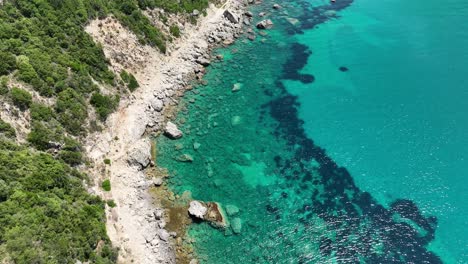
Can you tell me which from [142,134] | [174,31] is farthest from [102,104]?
[174,31]

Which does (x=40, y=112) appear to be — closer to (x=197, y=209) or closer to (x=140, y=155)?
A: (x=140, y=155)

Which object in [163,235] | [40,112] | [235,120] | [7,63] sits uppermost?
[7,63]

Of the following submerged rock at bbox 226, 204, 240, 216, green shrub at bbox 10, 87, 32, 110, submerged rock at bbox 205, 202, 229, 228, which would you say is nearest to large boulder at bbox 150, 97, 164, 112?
green shrub at bbox 10, 87, 32, 110

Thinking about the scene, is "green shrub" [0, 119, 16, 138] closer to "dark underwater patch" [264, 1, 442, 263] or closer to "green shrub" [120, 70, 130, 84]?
"green shrub" [120, 70, 130, 84]

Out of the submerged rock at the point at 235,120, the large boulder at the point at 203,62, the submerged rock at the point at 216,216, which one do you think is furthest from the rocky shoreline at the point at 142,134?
the submerged rock at the point at 235,120

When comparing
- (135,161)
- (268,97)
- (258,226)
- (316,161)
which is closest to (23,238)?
(135,161)

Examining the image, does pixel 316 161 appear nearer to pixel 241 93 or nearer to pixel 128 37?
pixel 241 93
